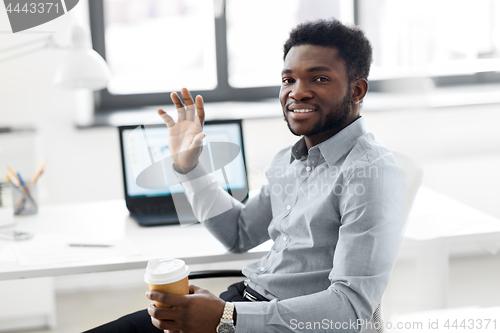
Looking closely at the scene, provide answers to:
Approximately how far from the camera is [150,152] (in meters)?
1.54

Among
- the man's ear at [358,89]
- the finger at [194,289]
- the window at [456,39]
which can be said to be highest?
the window at [456,39]

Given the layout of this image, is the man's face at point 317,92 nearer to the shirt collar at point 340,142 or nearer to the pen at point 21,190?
the shirt collar at point 340,142

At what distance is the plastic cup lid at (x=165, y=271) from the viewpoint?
846mm

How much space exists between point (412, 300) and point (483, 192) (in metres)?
0.29

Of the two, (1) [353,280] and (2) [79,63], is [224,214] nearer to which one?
(1) [353,280]

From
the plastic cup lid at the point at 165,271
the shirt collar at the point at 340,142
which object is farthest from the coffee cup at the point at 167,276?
the shirt collar at the point at 340,142

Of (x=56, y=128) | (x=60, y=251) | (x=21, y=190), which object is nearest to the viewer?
(x=60, y=251)

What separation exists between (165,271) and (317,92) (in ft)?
1.61

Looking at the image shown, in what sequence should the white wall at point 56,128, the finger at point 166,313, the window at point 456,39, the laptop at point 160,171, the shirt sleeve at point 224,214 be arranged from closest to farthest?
the window at point 456,39 < the finger at point 166,313 < the shirt sleeve at point 224,214 < the laptop at point 160,171 < the white wall at point 56,128

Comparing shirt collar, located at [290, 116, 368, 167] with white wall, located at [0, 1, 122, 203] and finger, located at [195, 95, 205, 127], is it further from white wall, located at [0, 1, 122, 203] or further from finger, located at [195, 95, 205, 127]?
white wall, located at [0, 1, 122, 203]

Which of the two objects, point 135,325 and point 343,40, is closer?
point 343,40

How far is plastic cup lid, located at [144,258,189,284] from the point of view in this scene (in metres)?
0.85

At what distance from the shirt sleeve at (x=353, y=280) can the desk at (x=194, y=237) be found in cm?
6

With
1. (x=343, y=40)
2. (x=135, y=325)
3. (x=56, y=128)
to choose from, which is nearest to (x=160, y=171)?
(x=135, y=325)
